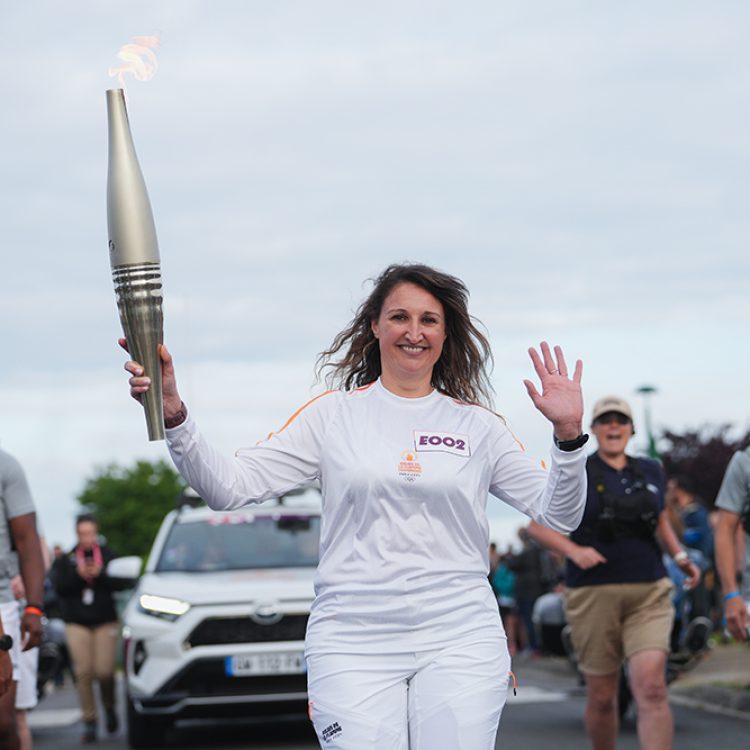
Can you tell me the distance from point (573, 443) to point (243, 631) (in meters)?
6.59

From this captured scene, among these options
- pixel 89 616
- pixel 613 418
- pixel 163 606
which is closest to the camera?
pixel 613 418

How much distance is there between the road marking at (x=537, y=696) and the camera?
14.0 meters

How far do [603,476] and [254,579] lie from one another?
3548 mm

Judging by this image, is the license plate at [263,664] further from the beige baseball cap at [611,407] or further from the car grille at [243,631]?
the beige baseball cap at [611,407]

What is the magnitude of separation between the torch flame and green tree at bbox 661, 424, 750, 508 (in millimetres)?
26068

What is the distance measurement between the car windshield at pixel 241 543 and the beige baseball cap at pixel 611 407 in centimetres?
349

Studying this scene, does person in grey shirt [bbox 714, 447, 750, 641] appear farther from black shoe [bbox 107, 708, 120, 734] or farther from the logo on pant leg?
black shoe [bbox 107, 708, 120, 734]

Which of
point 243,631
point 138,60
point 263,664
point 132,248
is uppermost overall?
point 138,60

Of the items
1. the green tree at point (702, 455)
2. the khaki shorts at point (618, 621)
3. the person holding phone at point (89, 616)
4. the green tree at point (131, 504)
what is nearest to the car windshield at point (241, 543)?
the person holding phone at point (89, 616)

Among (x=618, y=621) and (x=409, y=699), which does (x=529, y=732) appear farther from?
(x=409, y=699)

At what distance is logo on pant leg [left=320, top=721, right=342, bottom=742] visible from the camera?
4.55 m

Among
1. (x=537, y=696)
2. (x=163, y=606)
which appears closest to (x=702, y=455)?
(x=537, y=696)

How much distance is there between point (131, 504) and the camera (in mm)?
110625

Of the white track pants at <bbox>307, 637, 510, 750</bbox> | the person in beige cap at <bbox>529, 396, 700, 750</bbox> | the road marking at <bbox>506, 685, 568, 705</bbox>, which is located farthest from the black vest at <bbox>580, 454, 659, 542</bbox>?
the road marking at <bbox>506, 685, 568, 705</bbox>
